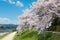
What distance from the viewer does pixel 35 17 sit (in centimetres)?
717

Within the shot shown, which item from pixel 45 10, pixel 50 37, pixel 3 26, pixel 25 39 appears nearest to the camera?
pixel 45 10

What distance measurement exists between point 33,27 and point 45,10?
31.1 inches

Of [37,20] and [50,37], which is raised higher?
[37,20]

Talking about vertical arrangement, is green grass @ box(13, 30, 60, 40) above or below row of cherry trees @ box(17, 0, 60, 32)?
below

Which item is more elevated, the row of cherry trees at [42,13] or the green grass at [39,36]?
the row of cherry trees at [42,13]

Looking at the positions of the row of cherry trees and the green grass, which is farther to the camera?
the green grass

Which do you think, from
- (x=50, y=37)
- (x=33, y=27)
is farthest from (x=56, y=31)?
(x=33, y=27)

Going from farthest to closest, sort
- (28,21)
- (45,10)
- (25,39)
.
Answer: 1. (25,39)
2. (28,21)
3. (45,10)

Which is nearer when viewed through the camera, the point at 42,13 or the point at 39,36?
the point at 42,13

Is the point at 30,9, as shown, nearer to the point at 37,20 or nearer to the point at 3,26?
the point at 37,20

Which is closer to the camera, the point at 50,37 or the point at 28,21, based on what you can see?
the point at 28,21

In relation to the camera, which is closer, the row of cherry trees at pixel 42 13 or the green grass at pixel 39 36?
the row of cherry trees at pixel 42 13

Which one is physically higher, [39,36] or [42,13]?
[42,13]

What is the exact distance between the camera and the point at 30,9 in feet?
24.2
